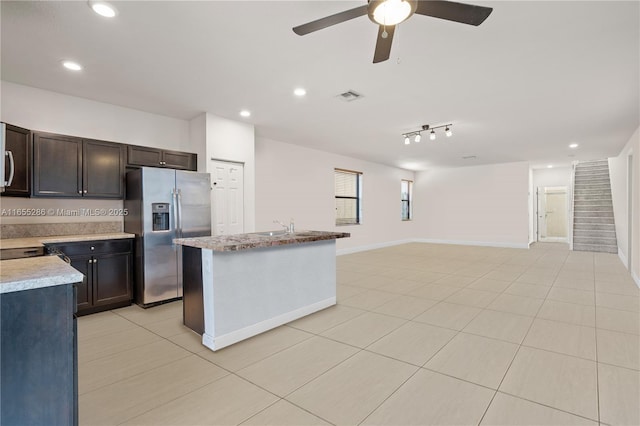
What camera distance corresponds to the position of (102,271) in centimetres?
367

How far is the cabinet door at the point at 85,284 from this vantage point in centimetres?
348

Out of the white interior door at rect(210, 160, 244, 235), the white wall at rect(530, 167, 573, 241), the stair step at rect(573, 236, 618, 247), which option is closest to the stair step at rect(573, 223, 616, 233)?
the stair step at rect(573, 236, 618, 247)

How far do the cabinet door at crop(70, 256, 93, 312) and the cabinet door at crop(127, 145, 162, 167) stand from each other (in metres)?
1.36

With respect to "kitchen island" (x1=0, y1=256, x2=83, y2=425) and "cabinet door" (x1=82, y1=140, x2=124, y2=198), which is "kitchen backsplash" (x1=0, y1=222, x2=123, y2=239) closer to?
"cabinet door" (x1=82, y1=140, x2=124, y2=198)

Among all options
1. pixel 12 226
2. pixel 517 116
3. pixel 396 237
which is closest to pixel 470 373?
pixel 517 116

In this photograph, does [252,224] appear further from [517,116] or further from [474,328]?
[517,116]

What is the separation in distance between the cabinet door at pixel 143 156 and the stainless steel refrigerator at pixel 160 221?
225mm

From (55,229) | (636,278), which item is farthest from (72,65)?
(636,278)

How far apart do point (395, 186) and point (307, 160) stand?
14.0ft

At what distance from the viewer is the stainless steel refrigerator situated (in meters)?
3.82

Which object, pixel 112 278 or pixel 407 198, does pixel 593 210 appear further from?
pixel 112 278

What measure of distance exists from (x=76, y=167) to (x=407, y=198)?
31.7 feet

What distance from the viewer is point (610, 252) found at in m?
8.18

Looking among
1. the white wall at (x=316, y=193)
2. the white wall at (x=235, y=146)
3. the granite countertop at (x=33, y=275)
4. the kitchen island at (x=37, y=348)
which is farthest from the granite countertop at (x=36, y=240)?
the white wall at (x=316, y=193)
